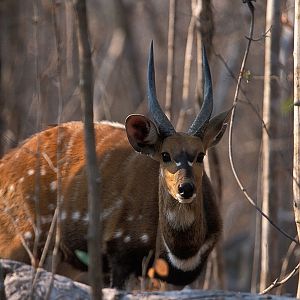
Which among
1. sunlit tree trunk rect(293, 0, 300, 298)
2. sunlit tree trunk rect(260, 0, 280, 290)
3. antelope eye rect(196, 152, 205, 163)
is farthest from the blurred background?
sunlit tree trunk rect(293, 0, 300, 298)

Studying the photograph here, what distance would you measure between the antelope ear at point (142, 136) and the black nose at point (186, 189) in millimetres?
554

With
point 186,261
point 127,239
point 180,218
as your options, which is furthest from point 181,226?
point 127,239

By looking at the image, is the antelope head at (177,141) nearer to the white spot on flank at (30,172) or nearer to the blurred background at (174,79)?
the white spot on flank at (30,172)

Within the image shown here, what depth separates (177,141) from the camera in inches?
241

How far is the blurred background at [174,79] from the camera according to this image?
913cm

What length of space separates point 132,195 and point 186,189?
86 cm

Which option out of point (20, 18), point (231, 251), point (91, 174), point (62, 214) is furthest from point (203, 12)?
point (231, 251)

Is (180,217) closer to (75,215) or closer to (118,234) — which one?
(118,234)

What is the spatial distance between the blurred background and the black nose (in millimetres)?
1735

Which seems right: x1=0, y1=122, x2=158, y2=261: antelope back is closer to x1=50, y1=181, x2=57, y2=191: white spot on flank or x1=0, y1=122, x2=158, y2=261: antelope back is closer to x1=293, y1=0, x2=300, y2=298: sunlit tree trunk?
x1=50, y1=181, x2=57, y2=191: white spot on flank

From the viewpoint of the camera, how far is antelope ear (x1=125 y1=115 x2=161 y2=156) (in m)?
6.28

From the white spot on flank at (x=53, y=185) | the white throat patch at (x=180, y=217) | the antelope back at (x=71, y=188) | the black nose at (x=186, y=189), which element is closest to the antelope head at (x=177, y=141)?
the black nose at (x=186, y=189)

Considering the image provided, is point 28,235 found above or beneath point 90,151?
beneath

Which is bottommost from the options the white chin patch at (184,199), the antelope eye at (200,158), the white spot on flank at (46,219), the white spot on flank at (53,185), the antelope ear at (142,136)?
the white spot on flank at (46,219)
